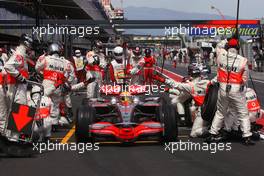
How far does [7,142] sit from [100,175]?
93.0 inches

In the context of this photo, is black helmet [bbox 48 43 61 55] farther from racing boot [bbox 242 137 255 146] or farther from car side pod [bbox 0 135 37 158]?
racing boot [bbox 242 137 255 146]

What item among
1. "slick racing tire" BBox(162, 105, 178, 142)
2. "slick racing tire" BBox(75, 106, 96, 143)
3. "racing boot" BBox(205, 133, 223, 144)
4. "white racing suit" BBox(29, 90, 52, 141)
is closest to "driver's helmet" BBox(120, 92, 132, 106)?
"slick racing tire" BBox(75, 106, 96, 143)

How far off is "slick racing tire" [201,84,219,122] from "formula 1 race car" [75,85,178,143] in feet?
2.52

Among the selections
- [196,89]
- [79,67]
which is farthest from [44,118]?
[79,67]

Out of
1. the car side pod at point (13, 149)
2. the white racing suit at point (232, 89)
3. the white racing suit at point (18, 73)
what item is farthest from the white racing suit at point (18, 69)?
the white racing suit at point (232, 89)

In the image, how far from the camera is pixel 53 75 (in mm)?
12414

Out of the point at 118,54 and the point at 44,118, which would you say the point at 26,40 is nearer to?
the point at 44,118

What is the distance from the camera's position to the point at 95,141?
35.1 feet

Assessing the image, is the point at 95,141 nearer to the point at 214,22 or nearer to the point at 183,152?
the point at 183,152

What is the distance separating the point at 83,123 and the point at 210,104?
7.58 ft

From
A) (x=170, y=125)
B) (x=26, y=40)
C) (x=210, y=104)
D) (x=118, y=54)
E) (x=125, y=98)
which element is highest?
(x=26, y=40)

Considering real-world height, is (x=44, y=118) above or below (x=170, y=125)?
above

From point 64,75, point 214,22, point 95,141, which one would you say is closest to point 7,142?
point 95,141

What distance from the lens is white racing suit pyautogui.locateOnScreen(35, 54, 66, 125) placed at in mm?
12305
